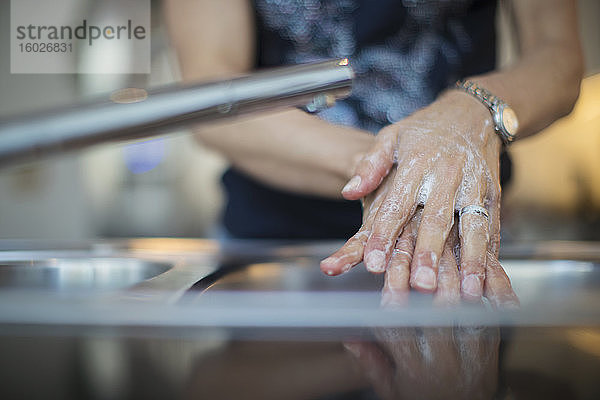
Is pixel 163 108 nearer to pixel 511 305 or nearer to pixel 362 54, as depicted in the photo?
pixel 511 305

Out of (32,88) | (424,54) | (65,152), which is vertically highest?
(32,88)

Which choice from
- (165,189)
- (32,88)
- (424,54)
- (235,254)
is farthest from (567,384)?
(32,88)

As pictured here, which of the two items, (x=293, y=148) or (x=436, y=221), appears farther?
(x=293, y=148)

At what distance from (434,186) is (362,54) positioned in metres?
0.31

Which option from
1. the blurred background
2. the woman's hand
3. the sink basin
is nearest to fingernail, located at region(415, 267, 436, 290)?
the woman's hand

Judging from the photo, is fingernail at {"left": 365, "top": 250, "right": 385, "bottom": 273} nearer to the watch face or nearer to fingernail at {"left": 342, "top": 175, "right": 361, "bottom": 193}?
fingernail at {"left": 342, "top": 175, "right": 361, "bottom": 193}

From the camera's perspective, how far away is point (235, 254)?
1.88 feet

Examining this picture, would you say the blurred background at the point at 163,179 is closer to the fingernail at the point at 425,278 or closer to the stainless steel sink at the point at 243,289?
the stainless steel sink at the point at 243,289

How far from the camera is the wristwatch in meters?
0.49

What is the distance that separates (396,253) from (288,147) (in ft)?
0.71

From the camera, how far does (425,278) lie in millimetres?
367

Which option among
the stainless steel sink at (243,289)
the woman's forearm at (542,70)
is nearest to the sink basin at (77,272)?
the stainless steel sink at (243,289)

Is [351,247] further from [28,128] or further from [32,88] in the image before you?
[32,88]

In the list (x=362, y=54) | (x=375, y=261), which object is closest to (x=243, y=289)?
(x=375, y=261)
